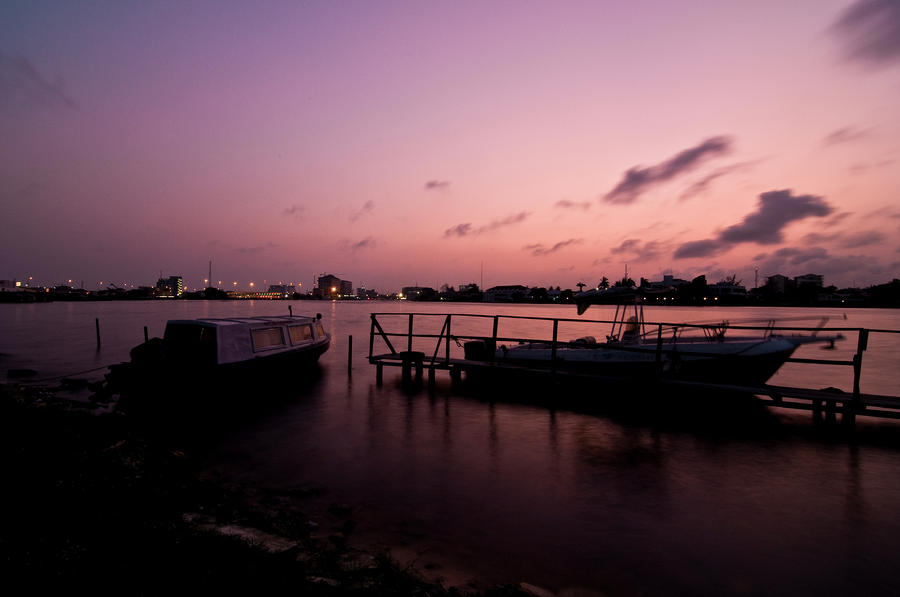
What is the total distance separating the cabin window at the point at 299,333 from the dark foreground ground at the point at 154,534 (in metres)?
12.9

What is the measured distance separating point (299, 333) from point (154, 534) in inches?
729

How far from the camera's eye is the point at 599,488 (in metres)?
9.77

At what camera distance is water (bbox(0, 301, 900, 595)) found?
6805mm

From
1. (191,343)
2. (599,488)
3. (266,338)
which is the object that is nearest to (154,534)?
(599,488)

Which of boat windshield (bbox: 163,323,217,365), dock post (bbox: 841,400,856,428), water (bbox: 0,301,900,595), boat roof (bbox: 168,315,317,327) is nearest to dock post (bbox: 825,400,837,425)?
dock post (bbox: 841,400,856,428)

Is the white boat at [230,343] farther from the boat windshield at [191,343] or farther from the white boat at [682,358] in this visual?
the white boat at [682,358]

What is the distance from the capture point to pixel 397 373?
2438 centimetres

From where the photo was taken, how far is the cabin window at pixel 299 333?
22.6 metres

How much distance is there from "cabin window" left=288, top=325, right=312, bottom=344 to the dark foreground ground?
12.9 meters

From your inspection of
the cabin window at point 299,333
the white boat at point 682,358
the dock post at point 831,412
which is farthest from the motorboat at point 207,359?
the dock post at point 831,412

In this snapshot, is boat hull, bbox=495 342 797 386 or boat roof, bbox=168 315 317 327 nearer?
boat hull, bbox=495 342 797 386

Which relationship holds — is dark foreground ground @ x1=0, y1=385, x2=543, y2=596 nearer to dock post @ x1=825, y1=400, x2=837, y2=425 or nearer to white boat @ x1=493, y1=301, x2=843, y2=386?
white boat @ x1=493, y1=301, x2=843, y2=386

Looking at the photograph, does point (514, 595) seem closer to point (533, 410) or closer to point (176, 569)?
point (176, 569)

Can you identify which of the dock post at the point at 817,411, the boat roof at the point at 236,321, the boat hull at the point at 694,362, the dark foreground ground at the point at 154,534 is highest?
the boat roof at the point at 236,321
